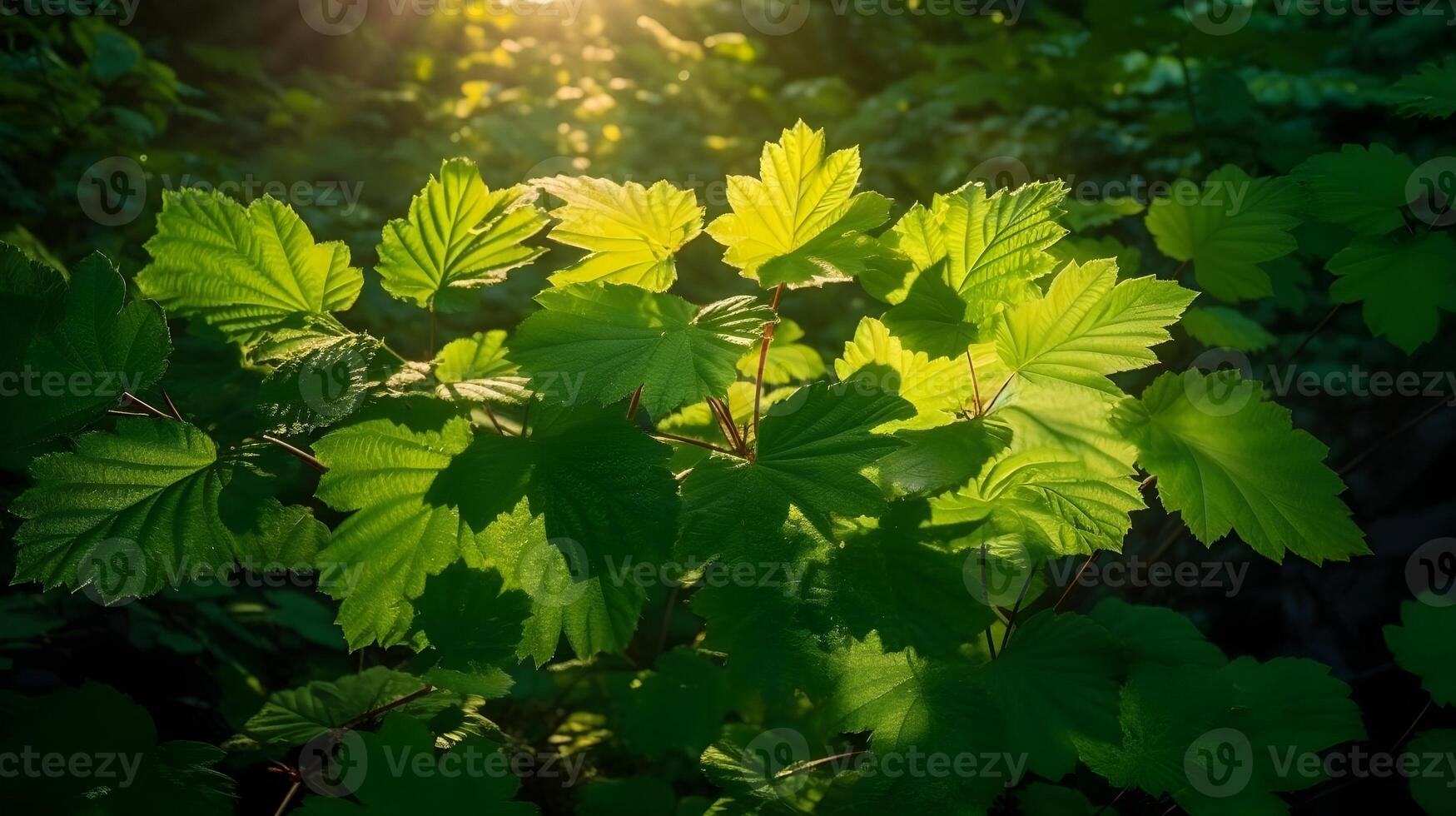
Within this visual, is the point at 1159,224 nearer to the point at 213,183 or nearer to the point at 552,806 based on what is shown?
the point at 552,806

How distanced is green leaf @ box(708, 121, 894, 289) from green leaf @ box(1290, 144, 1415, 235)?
0.66 m

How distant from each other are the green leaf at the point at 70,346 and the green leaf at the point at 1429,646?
1.95 metres

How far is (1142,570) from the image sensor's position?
221 cm

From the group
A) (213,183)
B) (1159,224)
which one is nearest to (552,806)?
(1159,224)

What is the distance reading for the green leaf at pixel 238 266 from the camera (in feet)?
3.32

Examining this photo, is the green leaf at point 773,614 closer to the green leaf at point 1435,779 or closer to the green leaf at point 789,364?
the green leaf at point 789,364

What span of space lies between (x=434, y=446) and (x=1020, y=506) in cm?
66

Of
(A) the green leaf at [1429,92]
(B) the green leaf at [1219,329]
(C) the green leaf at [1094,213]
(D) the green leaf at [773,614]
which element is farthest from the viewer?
(C) the green leaf at [1094,213]

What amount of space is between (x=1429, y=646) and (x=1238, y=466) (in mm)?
904

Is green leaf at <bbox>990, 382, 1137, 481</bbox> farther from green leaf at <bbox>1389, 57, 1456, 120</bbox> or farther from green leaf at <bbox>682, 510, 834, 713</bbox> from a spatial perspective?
green leaf at <bbox>1389, 57, 1456, 120</bbox>

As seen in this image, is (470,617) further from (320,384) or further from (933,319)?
(933,319)

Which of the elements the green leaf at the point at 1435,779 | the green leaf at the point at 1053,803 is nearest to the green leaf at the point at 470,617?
the green leaf at the point at 1053,803

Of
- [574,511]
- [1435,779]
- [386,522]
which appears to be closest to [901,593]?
[574,511]

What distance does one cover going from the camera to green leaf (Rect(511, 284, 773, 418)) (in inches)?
33.4
